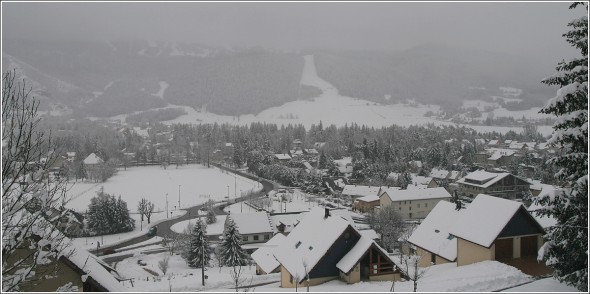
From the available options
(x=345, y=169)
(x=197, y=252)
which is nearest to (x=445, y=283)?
(x=197, y=252)

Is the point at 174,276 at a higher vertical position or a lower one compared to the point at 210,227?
higher

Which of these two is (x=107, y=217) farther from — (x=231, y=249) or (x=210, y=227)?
(x=231, y=249)

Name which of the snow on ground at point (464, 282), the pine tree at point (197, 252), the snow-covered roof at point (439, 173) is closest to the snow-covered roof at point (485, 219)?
the snow on ground at point (464, 282)

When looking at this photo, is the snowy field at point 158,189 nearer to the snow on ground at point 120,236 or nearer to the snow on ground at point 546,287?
the snow on ground at point 120,236

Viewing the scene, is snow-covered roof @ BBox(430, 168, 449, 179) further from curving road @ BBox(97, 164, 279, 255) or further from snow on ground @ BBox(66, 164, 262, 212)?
snow on ground @ BBox(66, 164, 262, 212)

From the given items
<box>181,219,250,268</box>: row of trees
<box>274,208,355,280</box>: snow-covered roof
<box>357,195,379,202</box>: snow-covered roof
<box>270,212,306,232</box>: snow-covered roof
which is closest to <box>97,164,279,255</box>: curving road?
<box>270,212,306,232</box>: snow-covered roof
